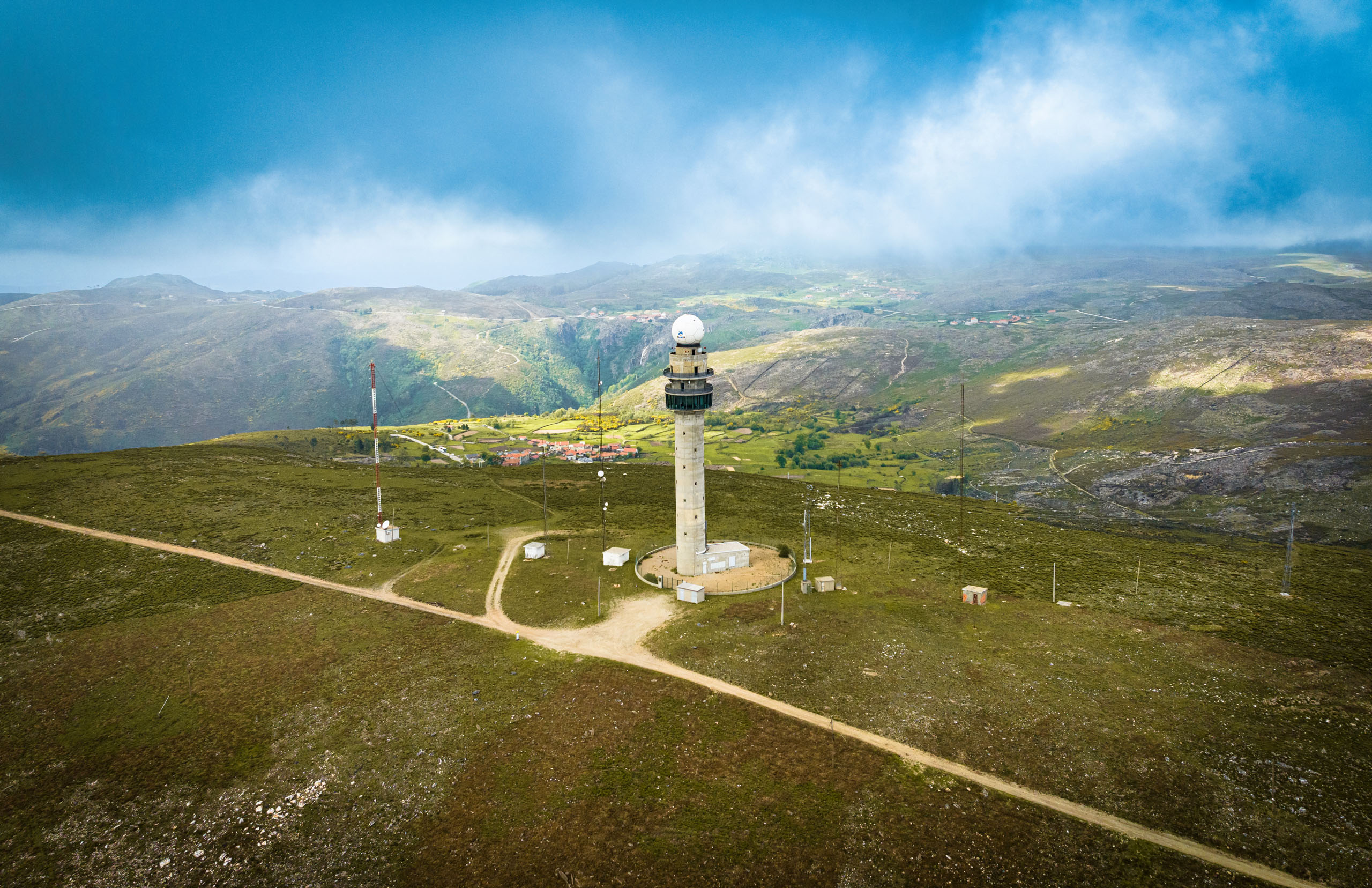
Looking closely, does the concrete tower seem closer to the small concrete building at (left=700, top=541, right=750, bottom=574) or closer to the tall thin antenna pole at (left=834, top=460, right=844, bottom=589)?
the small concrete building at (left=700, top=541, right=750, bottom=574)

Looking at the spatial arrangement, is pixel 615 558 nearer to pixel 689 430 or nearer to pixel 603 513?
pixel 689 430

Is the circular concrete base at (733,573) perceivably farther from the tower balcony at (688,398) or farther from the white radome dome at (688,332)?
the white radome dome at (688,332)

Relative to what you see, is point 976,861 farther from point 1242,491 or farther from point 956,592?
point 1242,491

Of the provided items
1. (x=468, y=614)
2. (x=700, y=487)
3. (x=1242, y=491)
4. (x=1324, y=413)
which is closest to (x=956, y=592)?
(x=700, y=487)

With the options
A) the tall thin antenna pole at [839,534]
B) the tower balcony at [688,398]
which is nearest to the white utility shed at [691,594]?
the tall thin antenna pole at [839,534]

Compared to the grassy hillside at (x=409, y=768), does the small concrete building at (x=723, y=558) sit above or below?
above

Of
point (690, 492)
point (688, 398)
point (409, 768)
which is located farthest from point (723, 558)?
point (409, 768)
